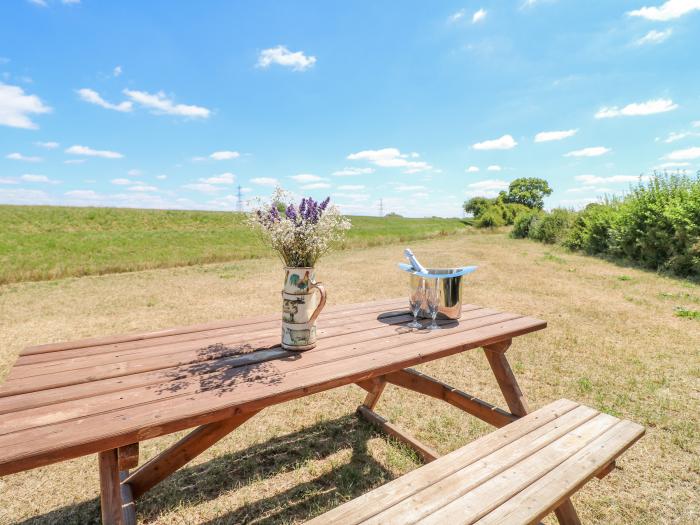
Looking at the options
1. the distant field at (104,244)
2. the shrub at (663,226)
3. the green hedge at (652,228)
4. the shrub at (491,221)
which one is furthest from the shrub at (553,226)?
the shrub at (491,221)

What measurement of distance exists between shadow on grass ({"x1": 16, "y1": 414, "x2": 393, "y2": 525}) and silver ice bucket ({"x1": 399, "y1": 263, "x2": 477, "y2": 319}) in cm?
129

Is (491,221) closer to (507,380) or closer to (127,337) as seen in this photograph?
(507,380)

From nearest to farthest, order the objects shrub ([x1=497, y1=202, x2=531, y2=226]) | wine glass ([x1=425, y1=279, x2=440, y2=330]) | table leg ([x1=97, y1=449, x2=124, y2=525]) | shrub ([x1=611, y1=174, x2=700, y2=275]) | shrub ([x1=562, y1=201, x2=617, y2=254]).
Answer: table leg ([x1=97, y1=449, x2=124, y2=525]) → wine glass ([x1=425, y1=279, x2=440, y2=330]) → shrub ([x1=611, y1=174, x2=700, y2=275]) → shrub ([x1=562, y1=201, x2=617, y2=254]) → shrub ([x1=497, y1=202, x2=531, y2=226])

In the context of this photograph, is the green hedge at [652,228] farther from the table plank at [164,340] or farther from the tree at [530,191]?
the tree at [530,191]

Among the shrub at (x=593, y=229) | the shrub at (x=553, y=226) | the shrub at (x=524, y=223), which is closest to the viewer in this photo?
the shrub at (x=593, y=229)

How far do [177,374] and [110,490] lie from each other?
48 cm

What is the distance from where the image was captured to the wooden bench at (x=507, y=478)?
4.22 ft

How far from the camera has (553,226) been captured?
20.2 metres

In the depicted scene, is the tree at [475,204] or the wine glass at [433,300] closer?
the wine glass at [433,300]

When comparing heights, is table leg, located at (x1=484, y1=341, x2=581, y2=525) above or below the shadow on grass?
above

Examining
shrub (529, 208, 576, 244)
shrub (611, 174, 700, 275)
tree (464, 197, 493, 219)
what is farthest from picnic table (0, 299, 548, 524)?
tree (464, 197, 493, 219)

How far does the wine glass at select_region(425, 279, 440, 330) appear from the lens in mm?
2480

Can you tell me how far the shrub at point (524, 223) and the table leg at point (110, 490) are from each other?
80.8 feet

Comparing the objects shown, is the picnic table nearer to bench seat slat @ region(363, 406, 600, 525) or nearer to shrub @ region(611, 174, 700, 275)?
bench seat slat @ region(363, 406, 600, 525)
